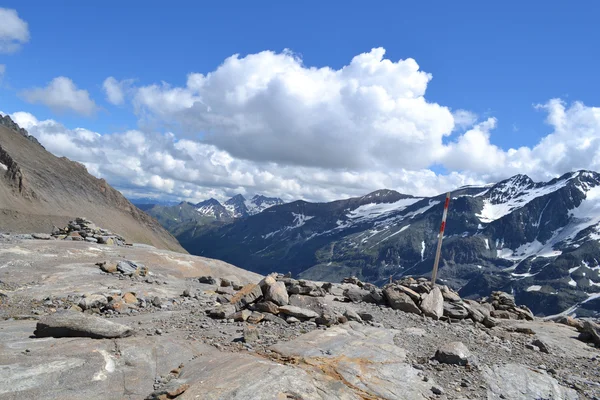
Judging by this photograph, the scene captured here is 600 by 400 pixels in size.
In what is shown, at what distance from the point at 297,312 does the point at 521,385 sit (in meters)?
10.0

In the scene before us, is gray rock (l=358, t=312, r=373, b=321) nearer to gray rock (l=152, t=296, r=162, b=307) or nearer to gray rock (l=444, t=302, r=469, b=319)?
gray rock (l=444, t=302, r=469, b=319)

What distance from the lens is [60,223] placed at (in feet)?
627

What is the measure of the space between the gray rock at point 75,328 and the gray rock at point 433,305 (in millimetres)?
17023

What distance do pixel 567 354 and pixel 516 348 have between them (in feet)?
10.1

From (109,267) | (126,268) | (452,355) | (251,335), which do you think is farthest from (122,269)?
(452,355)

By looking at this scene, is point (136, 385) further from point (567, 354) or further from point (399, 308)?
point (567, 354)

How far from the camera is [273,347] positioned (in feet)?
52.1

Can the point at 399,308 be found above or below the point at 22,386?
above

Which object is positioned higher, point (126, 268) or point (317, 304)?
point (317, 304)

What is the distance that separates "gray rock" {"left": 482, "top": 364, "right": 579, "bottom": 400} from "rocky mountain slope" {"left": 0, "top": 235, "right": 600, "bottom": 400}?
0.21 ft

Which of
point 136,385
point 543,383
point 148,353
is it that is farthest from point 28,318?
point 543,383

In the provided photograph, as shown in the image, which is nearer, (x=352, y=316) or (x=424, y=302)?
(x=352, y=316)

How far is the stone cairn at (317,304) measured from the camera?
20.2 m

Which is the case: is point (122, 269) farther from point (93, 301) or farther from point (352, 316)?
point (352, 316)
